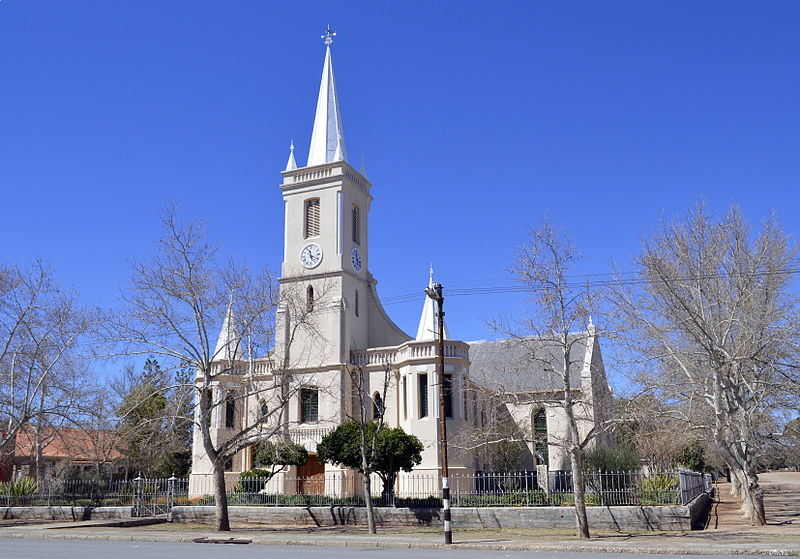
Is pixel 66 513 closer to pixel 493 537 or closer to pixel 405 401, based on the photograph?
pixel 405 401

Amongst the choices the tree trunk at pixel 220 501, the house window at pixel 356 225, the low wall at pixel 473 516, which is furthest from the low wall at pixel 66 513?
the house window at pixel 356 225

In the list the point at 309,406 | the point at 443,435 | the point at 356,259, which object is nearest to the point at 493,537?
the point at 443,435

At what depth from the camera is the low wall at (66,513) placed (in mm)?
29906

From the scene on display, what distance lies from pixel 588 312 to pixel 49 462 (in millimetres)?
49507

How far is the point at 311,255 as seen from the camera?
42.1 m

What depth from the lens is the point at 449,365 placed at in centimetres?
3784

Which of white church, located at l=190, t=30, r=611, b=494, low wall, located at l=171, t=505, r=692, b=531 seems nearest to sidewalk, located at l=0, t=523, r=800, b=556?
low wall, located at l=171, t=505, r=692, b=531

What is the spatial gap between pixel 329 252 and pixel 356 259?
2219 millimetres

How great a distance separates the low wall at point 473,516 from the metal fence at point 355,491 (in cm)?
63

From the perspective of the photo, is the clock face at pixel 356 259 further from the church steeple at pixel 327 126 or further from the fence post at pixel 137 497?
the fence post at pixel 137 497

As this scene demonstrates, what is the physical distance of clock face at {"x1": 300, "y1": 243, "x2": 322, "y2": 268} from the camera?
4178 cm

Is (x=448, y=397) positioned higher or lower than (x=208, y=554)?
higher

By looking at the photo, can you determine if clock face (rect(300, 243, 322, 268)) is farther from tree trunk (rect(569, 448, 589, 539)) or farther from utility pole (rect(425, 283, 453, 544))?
tree trunk (rect(569, 448, 589, 539))

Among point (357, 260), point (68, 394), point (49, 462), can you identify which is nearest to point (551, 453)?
point (357, 260)
